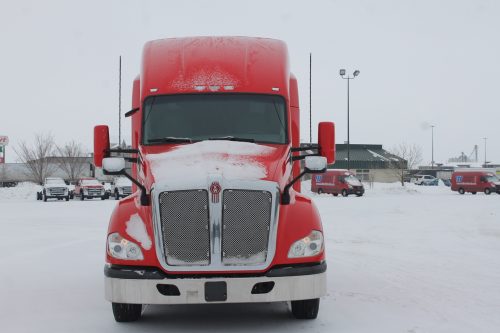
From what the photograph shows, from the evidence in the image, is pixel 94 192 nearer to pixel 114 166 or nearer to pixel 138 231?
pixel 114 166

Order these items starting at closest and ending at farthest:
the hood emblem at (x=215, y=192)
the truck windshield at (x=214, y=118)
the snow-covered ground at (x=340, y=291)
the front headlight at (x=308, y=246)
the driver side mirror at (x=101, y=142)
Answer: the hood emblem at (x=215, y=192), the front headlight at (x=308, y=246), the snow-covered ground at (x=340, y=291), the driver side mirror at (x=101, y=142), the truck windshield at (x=214, y=118)

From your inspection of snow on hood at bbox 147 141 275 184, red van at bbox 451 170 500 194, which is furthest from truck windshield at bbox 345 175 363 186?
snow on hood at bbox 147 141 275 184

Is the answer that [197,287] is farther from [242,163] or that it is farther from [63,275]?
[63,275]

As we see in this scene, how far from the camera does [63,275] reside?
9812mm

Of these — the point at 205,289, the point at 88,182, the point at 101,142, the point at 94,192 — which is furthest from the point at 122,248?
the point at 88,182

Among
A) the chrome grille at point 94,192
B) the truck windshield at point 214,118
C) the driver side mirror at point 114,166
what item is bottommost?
the chrome grille at point 94,192

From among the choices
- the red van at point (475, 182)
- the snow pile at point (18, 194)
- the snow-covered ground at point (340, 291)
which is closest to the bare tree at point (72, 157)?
the snow pile at point (18, 194)

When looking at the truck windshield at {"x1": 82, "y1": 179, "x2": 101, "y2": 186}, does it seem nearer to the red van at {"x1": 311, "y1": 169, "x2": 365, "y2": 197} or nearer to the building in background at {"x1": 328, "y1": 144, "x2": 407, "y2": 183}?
the red van at {"x1": 311, "y1": 169, "x2": 365, "y2": 197}

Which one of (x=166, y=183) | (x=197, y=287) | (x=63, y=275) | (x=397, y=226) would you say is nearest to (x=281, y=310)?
(x=197, y=287)

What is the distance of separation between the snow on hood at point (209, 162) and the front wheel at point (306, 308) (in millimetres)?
1438

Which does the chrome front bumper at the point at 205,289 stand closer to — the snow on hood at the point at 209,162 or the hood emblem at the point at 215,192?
the hood emblem at the point at 215,192

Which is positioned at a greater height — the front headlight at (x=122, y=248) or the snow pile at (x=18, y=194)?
the front headlight at (x=122, y=248)

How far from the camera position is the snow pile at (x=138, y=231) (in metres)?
6.06

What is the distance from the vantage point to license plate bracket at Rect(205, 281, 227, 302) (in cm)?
584
